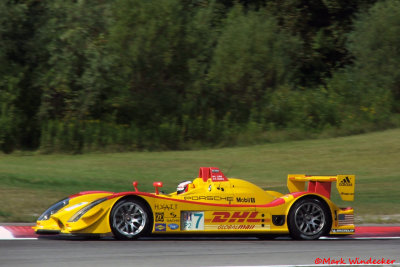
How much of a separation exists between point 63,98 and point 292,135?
10.1 metres

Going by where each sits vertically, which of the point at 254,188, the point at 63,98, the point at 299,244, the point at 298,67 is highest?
the point at 298,67

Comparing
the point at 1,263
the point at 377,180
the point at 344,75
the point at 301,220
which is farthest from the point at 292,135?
the point at 1,263

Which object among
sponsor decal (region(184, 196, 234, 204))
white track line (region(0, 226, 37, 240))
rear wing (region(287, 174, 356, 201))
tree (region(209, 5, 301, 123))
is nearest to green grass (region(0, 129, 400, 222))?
white track line (region(0, 226, 37, 240))

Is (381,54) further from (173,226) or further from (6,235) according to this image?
(6,235)

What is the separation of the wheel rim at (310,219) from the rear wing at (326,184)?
0.45m

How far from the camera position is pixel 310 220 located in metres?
Result: 9.89

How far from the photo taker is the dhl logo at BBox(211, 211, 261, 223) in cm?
943

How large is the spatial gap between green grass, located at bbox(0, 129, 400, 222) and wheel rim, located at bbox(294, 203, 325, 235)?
3.13m

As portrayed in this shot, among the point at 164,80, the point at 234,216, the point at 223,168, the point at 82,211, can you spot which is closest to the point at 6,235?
the point at 82,211

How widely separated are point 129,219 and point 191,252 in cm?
116

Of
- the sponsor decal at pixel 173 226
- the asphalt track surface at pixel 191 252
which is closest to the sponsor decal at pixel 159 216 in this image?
the sponsor decal at pixel 173 226

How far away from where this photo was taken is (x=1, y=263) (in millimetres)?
7535

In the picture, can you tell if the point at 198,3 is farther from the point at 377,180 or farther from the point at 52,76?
the point at 377,180

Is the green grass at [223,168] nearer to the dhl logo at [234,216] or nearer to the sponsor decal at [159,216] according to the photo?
the dhl logo at [234,216]
